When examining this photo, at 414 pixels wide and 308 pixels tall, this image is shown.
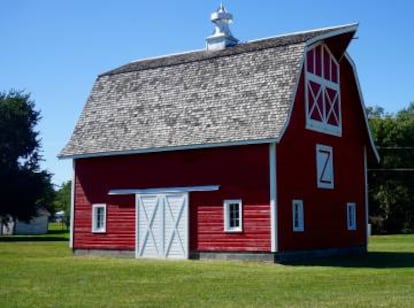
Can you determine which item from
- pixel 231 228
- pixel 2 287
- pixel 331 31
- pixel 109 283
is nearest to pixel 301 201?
pixel 231 228

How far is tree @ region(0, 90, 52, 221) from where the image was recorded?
52844 mm

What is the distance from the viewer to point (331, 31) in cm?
2667

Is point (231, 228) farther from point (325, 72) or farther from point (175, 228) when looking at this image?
point (325, 72)

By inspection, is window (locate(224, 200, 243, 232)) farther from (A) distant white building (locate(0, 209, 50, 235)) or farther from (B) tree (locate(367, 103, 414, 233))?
(A) distant white building (locate(0, 209, 50, 235))

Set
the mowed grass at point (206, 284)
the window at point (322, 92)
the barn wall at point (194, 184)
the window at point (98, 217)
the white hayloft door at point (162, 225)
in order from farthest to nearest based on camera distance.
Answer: the window at point (98, 217)
the window at point (322, 92)
the white hayloft door at point (162, 225)
the barn wall at point (194, 184)
the mowed grass at point (206, 284)

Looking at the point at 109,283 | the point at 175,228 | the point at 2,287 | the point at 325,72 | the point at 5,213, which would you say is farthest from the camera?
the point at 5,213

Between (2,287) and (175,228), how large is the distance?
1123cm

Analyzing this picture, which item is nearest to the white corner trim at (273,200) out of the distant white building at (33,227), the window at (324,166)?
the window at (324,166)

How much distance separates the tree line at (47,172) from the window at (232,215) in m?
31.7

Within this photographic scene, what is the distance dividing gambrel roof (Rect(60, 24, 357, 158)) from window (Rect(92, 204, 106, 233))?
7.38 feet

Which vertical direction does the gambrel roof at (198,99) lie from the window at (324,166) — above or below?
above

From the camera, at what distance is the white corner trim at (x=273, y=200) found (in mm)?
23594

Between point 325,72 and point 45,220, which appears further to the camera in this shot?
point 45,220

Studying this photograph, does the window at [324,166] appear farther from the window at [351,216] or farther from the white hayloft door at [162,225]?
the white hayloft door at [162,225]
